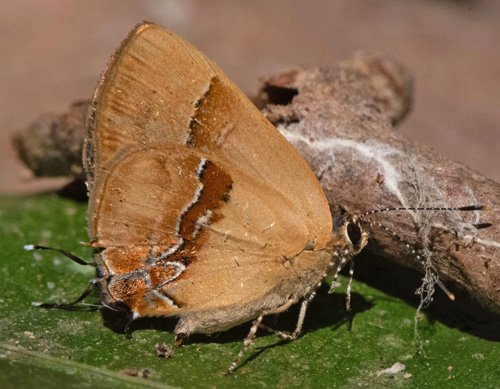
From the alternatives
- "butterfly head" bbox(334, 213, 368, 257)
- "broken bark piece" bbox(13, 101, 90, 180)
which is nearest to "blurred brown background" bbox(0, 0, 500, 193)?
"broken bark piece" bbox(13, 101, 90, 180)

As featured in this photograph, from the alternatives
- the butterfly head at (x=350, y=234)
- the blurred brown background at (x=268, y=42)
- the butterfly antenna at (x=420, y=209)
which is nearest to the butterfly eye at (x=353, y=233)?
the butterfly head at (x=350, y=234)

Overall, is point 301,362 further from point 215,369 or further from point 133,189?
point 133,189

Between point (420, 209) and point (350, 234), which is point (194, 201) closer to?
point (350, 234)

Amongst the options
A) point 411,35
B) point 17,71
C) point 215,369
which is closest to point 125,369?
point 215,369

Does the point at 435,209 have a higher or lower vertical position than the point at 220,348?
higher

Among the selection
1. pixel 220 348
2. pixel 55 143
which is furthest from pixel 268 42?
pixel 220 348
